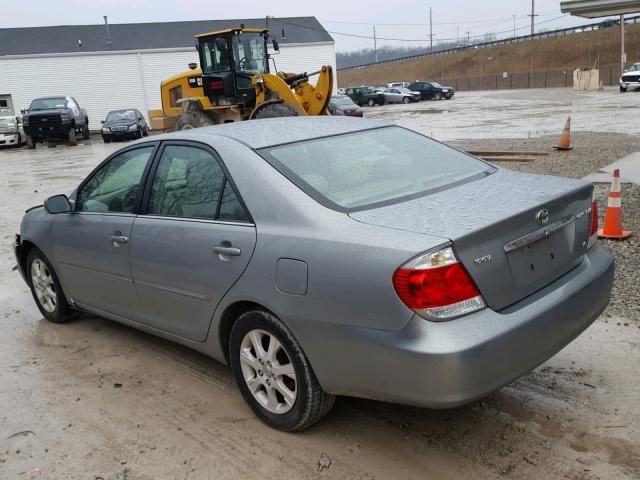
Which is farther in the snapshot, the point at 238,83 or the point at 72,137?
the point at 72,137

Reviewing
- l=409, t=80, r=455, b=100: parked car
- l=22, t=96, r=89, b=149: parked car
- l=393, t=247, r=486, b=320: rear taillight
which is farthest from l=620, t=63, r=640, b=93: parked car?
l=393, t=247, r=486, b=320: rear taillight

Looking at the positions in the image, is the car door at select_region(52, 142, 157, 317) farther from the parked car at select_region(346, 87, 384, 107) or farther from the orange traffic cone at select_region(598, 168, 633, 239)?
the parked car at select_region(346, 87, 384, 107)

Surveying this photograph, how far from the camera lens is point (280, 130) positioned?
3.86 m

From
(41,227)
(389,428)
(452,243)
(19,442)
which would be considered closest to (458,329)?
(452,243)

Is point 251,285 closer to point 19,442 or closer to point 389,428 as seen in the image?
point 389,428

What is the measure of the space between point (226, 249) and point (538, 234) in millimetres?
1572

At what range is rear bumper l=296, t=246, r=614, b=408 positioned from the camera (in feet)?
8.39

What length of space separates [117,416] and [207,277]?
1.00 meters

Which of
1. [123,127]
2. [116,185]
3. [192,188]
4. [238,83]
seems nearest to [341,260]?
[192,188]

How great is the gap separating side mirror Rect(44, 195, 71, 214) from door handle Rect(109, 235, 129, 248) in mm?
667

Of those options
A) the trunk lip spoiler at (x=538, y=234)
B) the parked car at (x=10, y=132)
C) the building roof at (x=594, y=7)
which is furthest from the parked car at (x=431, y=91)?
the trunk lip spoiler at (x=538, y=234)

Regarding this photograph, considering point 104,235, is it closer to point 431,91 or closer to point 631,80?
point 631,80

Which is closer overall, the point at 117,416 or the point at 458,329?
the point at 458,329

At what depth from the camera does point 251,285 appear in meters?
3.12
